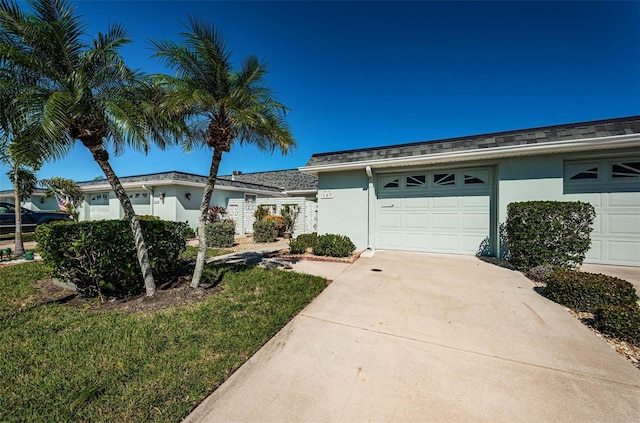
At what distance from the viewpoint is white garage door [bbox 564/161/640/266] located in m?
5.77

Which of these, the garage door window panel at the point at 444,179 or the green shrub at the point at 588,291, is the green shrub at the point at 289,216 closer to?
the garage door window panel at the point at 444,179

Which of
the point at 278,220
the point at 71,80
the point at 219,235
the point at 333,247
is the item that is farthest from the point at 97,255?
the point at 278,220

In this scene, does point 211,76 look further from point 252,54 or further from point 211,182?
point 211,182

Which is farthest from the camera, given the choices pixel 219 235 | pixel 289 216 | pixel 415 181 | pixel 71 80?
pixel 289 216

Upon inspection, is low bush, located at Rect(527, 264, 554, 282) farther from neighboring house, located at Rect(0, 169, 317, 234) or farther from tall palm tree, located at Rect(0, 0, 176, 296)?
neighboring house, located at Rect(0, 169, 317, 234)

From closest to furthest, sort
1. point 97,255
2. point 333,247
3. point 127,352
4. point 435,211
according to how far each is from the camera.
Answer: point 127,352 → point 97,255 → point 333,247 → point 435,211

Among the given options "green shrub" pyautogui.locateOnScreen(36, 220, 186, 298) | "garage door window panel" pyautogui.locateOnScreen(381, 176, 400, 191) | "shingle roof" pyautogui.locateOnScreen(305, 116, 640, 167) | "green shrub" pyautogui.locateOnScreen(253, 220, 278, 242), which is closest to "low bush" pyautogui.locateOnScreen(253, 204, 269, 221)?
"green shrub" pyautogui.locateOnScreen(253, 220, 278, 242)

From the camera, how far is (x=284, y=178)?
20625 mm

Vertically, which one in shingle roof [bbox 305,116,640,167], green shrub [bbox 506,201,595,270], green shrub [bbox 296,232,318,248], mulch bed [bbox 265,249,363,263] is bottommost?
mulch bed [bbox 265,249,363,263]

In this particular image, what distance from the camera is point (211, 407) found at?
1996 millimetres

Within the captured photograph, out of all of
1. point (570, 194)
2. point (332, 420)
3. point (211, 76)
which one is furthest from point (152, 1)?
point (570, 194)

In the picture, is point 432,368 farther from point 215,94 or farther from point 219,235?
point 219,235

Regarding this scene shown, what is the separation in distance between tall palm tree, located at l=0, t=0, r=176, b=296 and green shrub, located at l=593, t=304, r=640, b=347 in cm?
688

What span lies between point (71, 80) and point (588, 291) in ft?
27.8
